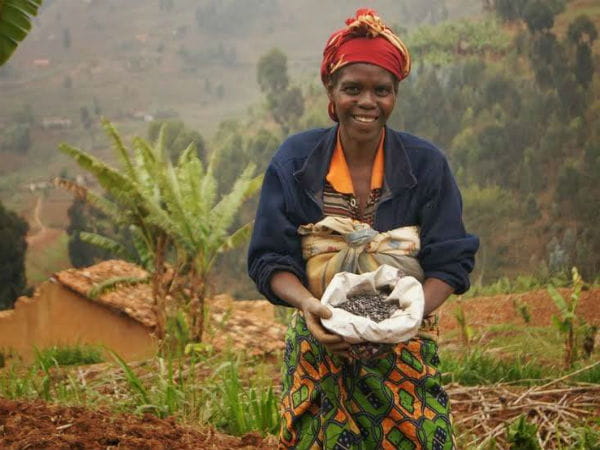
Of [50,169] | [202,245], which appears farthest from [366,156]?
[50,169]

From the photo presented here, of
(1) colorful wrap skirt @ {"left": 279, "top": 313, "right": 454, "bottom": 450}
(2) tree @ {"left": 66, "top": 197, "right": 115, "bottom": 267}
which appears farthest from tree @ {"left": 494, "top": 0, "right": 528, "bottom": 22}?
(1) colorful wrap skirt @ {"left": 279, "top": 313, "right": 454, "bottom": 450}

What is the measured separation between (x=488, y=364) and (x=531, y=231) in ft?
38.8

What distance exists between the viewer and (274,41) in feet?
110

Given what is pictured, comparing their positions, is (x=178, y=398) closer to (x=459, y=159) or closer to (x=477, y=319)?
(x=477, y=319)

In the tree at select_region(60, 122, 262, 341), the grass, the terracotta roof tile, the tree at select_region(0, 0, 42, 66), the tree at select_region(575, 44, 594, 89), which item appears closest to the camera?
the tree at select_region(0, 0, 42, 66)

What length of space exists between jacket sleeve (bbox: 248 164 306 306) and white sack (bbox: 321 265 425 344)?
17 centimetres

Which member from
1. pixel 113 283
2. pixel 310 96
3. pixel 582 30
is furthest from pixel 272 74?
pixel 113 283

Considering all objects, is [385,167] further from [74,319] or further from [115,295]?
[115,295]

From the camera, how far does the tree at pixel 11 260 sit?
15.7 metres

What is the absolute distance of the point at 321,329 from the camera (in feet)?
6.65

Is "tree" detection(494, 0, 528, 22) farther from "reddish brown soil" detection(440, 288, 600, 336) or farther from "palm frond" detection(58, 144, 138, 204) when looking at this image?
"palm frond" detection(58, 144, 138, 204)

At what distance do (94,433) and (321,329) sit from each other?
4.01 feet

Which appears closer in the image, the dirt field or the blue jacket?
the blue jacket

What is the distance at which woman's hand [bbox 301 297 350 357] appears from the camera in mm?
2000
